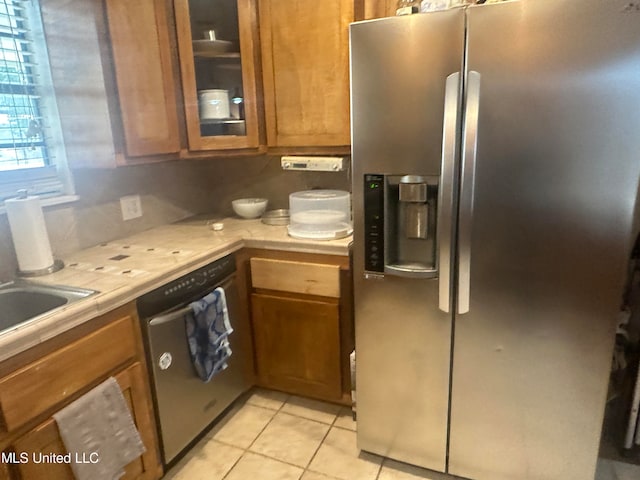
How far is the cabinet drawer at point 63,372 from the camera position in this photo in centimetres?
116

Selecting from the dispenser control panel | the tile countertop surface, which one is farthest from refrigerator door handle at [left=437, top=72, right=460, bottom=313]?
the tile countertop surface

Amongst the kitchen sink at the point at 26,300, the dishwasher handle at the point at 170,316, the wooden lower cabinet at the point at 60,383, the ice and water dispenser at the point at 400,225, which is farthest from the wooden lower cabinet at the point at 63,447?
the ice and water dispenser at the point at 400,225

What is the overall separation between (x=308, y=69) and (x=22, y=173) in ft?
4.17

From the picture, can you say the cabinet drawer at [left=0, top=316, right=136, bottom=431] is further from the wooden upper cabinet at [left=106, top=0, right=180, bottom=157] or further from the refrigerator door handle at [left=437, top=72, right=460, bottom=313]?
the refrigerator door handle at [left=437, top=72, right=460, bottom=313]

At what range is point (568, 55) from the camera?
122cm

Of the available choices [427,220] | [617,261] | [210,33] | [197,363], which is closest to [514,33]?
[427,220]

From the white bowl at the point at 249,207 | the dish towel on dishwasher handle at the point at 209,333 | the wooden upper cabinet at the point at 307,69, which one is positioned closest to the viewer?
the dish towel on dishwasher handle at the point at 209,333

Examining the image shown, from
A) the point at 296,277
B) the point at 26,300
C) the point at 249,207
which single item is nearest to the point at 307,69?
the point at 249,207

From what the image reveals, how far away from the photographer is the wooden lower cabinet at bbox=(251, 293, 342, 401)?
2.00 meters

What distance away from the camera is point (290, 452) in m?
1.91

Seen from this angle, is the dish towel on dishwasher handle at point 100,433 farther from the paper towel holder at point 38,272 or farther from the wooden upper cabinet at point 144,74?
the wooden upper cabinet at point 144,74

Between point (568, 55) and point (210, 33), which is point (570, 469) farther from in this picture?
point (210, 33)

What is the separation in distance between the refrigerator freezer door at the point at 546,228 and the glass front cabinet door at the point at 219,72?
112cm

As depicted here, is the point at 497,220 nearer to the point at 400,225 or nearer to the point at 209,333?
the point at 400,225
